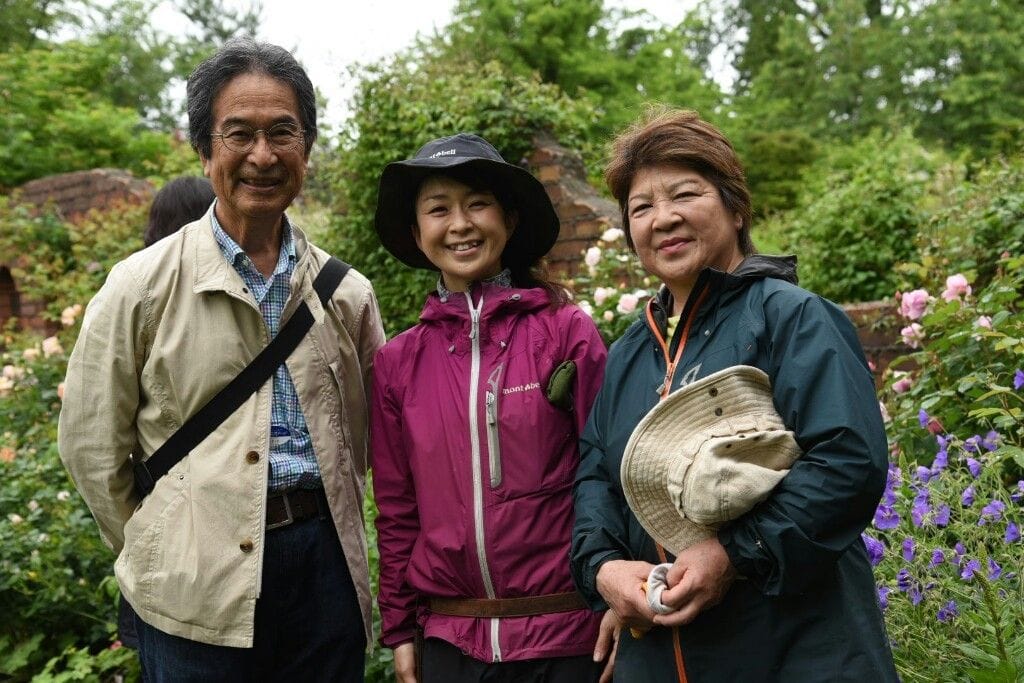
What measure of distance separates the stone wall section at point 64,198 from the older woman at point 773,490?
853cm

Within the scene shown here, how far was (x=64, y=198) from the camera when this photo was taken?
10.8 metres

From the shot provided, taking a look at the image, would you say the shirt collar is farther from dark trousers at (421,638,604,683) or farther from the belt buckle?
dark trousers at (421,638,604,683)

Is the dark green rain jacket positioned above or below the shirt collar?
below

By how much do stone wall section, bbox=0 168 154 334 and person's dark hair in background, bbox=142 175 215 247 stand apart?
6520mm

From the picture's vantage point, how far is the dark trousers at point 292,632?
226cm

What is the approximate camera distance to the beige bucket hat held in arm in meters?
1.66

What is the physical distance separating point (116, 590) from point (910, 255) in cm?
475

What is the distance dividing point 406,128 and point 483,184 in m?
4.28

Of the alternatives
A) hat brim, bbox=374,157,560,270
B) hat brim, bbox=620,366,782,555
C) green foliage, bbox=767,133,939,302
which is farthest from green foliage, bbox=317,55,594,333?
hat brim, bbox=620,366,782,555

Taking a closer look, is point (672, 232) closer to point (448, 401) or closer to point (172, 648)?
point (448, 401)

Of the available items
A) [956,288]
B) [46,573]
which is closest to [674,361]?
[956,288]

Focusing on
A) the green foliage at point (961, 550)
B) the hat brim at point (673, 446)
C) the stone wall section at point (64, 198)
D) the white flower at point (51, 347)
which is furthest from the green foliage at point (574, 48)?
the hat brim at point (673, 446)

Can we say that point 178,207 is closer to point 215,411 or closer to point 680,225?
point 215,411

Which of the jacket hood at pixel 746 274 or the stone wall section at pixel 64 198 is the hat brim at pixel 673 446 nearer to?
the jacket hood at pixel 746 274
